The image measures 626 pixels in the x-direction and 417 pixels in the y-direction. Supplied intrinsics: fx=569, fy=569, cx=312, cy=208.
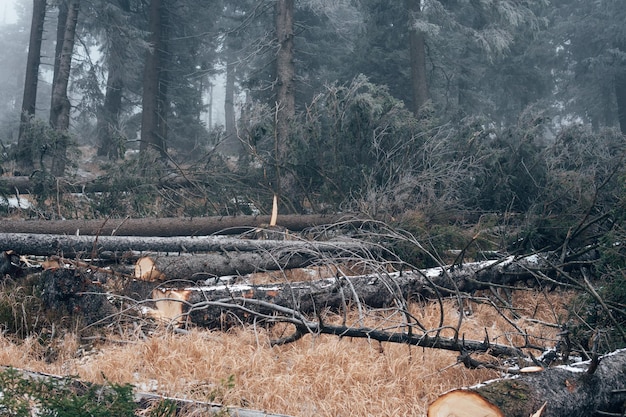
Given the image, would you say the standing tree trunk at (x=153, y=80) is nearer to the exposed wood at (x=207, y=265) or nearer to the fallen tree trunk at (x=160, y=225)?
the fallen tree trunk at (x=160, y=225)

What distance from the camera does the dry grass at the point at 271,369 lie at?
4160 mm

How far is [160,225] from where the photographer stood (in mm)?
8711

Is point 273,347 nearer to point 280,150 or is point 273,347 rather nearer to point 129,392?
point 129,392

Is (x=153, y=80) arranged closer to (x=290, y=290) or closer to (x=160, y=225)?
(x=160, y=225)

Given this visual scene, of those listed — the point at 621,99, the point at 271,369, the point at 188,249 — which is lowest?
the point at 271,369

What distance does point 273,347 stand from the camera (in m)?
5.14

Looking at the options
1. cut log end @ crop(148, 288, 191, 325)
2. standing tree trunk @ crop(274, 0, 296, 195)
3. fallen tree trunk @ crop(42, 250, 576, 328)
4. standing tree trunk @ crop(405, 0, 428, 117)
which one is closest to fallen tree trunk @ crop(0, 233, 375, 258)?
fallen tree trunk @ crop(42, 250, 576, 328)

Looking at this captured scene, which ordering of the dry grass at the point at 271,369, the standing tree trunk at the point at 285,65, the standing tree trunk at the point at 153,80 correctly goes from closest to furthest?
the dry grass at the point at 271,369, the standing tree trunk at the point at 285,65, the standing tree trunk at the point at 153,80

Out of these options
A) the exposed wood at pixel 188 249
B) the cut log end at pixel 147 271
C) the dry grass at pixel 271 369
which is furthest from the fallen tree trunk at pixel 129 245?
the dry grass at pixel 271 369

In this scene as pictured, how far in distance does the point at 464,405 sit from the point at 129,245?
5.02m

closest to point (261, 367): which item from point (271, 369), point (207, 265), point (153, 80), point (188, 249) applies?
point (271, 369)

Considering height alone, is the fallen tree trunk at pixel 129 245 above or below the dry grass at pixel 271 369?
above

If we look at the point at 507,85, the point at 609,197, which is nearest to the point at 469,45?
the point at 507,85

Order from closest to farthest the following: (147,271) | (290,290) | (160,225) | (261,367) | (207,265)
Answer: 1. (261,367)
2. (290,290)
3. (147,271)
4. (207,265)
5. (160,225)
